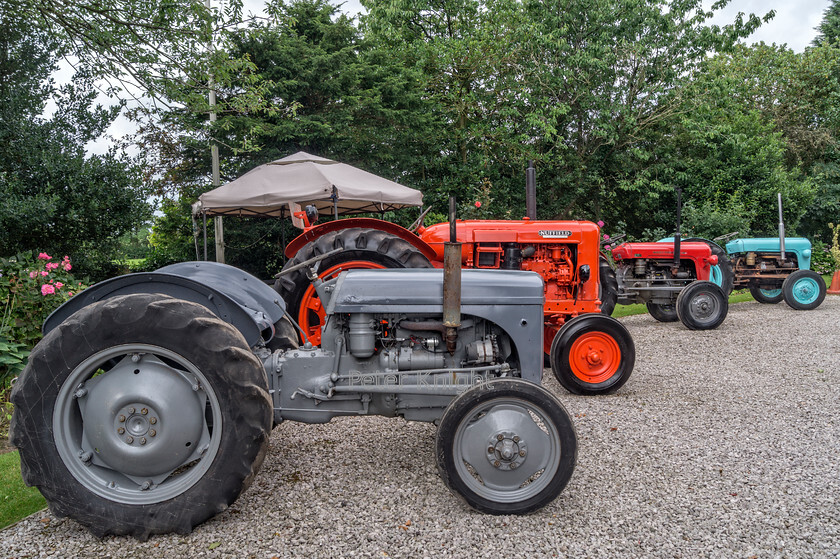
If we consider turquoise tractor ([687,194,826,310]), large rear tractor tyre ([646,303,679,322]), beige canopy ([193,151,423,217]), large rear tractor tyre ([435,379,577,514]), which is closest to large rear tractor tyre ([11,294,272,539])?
large rear tractor tyre ([435,379,577,514])

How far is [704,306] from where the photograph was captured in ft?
25.4

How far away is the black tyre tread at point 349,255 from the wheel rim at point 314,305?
4 cm

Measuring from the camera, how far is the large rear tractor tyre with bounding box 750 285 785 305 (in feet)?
34.1

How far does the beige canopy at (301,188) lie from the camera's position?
699 centimetres

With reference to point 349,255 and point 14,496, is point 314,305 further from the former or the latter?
point 14,496

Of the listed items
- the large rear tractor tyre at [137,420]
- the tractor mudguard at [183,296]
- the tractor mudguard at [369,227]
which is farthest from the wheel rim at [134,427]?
the tractor mudguard at [369,227]

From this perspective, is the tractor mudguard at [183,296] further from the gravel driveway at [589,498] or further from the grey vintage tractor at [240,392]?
the gravel driveway at [589,498]

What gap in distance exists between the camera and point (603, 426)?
3.82 metres

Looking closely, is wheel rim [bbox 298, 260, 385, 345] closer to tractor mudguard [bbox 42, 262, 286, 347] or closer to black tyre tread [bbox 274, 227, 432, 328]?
black tyre tread [bbox 274, 227, 432, 328]

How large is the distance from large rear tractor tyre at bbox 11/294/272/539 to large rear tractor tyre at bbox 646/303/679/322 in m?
7.72

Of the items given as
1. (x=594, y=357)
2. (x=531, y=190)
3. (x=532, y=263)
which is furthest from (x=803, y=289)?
(x=594, y=357)

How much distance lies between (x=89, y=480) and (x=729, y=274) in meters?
9.76

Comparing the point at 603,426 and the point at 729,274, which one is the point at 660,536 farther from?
the point at 729,274

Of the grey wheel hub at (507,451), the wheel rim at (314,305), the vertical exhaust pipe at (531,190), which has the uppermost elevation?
the vertical exhaust pipe at (531,190)
